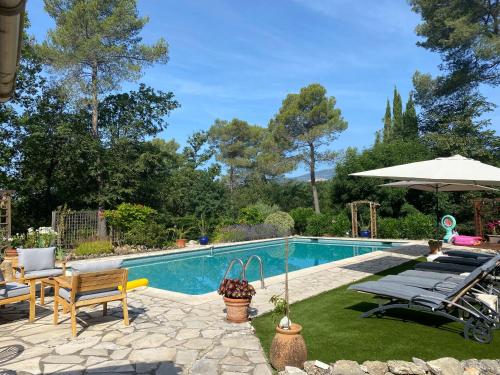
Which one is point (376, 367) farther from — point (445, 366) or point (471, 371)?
point (471, 371)

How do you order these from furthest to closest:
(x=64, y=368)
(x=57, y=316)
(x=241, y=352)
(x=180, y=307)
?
1. (x=180, y=307)
2. (x=57, y=316)
3. (x=241, y=352)
4. (x=64, y=368)

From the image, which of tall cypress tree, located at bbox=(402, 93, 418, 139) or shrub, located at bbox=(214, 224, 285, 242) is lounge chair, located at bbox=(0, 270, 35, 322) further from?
tall cypress tree, located at bbox=(402, 93, 418, 139)

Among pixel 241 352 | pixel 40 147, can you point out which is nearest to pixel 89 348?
pixel 241 352

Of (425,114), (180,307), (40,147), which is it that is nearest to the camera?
(180,307)

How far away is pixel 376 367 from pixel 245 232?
14.4m

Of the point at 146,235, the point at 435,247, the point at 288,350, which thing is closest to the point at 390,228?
the point at 435,247

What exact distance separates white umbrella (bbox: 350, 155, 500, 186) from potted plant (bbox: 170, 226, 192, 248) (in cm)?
972

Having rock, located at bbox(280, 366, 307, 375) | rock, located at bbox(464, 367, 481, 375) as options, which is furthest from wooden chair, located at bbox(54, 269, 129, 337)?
rock, located at bbox(464, 367, 481, 375)

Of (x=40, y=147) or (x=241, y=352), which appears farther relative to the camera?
(x=40, y=147)

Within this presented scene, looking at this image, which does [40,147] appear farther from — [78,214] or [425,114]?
[425,114]

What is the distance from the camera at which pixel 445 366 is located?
354cm

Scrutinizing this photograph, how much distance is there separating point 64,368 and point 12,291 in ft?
6.84

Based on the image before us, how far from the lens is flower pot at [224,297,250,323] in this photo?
17.0 feet

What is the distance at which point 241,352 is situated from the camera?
13.7 feet
